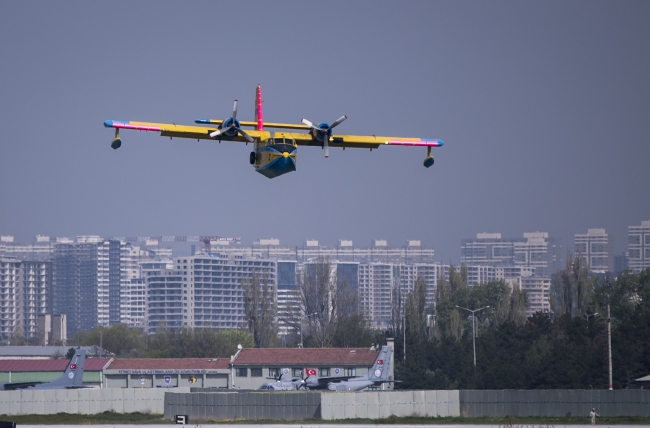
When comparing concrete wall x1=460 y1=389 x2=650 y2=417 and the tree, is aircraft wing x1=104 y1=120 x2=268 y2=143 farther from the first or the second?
the tree

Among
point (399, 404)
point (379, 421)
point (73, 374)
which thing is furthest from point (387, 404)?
point (73, 374)

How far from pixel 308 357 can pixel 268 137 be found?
5113cm

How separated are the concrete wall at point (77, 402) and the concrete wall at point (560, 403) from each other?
21037 mm

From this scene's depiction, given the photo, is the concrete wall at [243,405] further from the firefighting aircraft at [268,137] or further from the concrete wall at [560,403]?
the firefighting aircraft at [268,137]

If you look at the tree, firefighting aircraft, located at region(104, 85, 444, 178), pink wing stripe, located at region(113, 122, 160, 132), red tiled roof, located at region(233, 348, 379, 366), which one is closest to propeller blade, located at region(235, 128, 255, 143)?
firefighting aircraft, located at region(104, 85, 444, 178)

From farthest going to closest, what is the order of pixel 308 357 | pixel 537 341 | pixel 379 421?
pixel 537 341
pixel 308 357
pixel 379 421

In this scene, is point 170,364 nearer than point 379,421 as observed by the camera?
No

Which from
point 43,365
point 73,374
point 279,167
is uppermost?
point 279,167

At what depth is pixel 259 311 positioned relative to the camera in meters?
133

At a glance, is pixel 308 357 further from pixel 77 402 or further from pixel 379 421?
pixel 379 421

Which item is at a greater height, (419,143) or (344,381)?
(419,143)

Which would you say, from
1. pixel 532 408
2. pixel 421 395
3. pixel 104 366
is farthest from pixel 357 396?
pixel 104 366

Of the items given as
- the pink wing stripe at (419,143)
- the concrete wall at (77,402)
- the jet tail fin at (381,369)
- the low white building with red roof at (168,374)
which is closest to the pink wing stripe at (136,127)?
Answer: the pink wing stripe at (419,143)

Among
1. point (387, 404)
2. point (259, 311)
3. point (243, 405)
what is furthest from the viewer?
point (259, 311)
